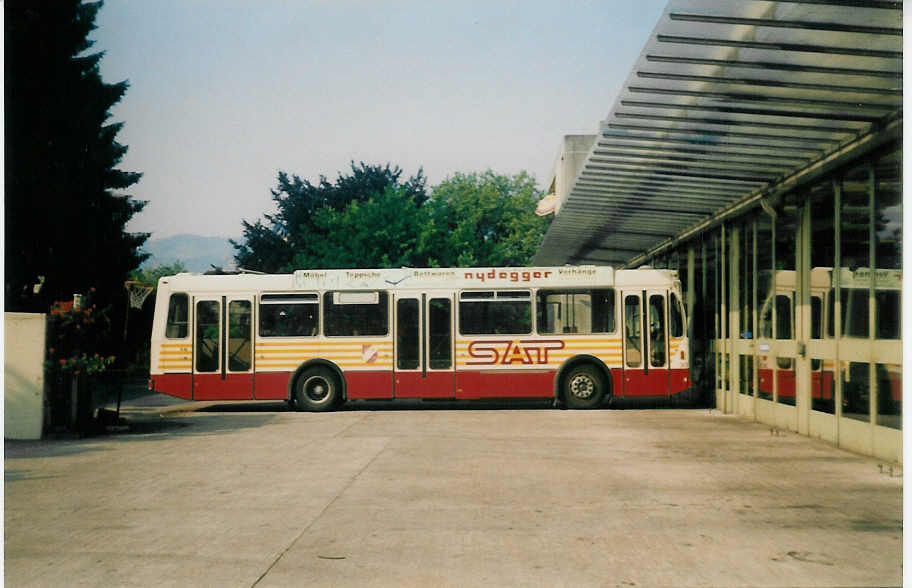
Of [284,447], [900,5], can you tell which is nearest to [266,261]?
[284,447]

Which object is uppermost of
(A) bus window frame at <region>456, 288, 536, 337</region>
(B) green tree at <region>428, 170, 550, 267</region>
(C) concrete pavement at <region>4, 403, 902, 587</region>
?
(B) green tree at <region>428, 170, 550, 267</region>

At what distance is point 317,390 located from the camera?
747 inches

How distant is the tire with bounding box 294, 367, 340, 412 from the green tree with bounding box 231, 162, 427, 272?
1736 cm

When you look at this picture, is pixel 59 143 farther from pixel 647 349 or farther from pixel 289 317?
pixel 647 349

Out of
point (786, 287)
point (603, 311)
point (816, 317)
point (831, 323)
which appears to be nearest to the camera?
point (831, 323)

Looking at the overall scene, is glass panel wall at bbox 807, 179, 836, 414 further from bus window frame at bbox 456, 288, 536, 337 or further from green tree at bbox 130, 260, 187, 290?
green tree at bbox 130, 260, 187, 290

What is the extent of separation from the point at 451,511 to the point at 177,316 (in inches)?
486

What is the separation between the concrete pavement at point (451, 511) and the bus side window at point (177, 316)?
17.1ft

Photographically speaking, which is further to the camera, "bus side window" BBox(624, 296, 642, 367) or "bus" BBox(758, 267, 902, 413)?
"bus side window" BBox(624, 296, 642, 367)

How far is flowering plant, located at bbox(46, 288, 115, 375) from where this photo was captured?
13.7m

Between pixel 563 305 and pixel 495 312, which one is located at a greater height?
pixel 563 305

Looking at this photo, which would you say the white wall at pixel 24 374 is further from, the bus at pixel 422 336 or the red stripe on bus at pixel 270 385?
the red stripe on bus at pixel 270 385

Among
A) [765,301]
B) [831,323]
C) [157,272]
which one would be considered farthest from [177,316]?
[157,272]

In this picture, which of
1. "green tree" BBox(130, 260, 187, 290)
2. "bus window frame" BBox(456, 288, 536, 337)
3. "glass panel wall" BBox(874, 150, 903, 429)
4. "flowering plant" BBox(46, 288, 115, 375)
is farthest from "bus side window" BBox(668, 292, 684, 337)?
"green tree" BBox(130, 260, 187, 290)
